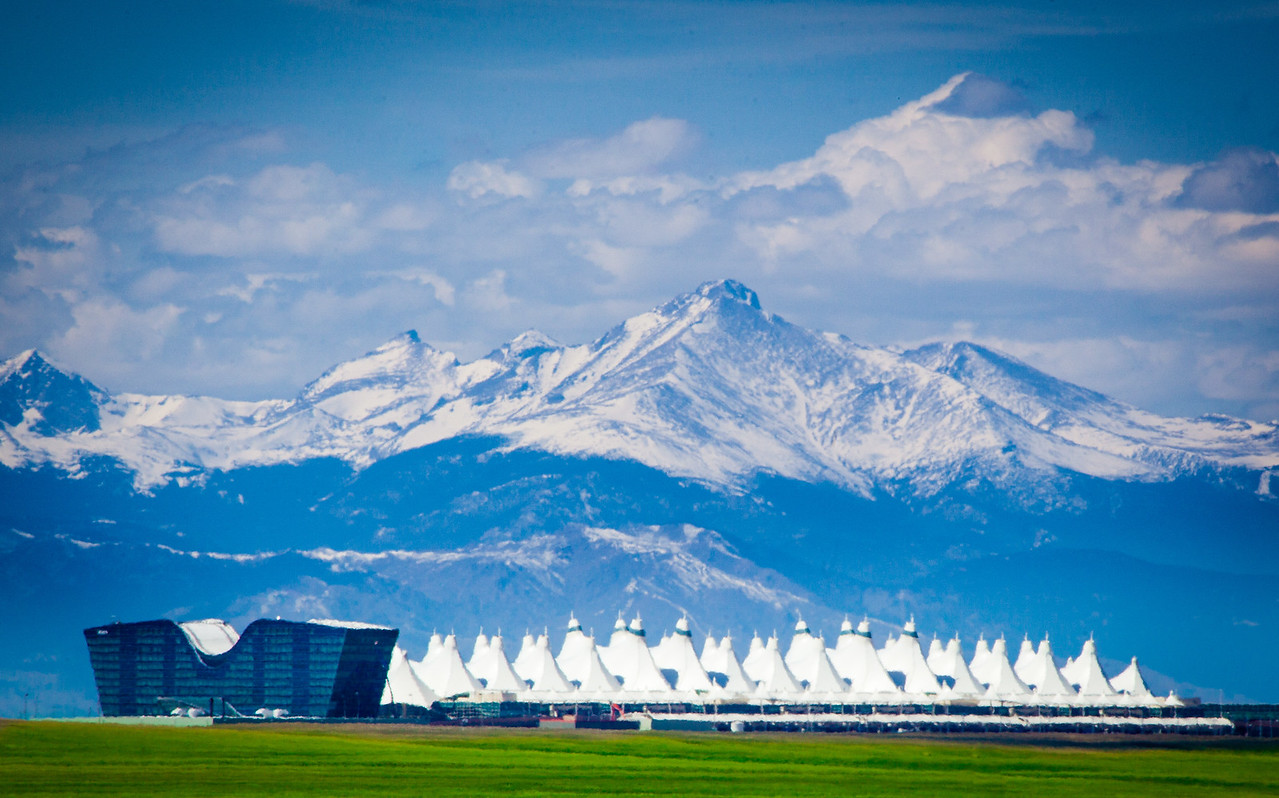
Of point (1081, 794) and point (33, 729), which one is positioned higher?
point (33, 729)

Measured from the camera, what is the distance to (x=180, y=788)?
121000 mm

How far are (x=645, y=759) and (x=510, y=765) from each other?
1672cm

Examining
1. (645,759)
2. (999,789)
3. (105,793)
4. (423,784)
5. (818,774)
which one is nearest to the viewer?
(105,793)

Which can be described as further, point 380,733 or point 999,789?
point 380,733

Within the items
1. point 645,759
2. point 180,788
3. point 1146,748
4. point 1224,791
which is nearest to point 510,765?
point 645,759

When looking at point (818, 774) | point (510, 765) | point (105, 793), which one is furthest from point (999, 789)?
point (105, 793)

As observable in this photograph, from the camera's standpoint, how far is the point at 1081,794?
5310 inches

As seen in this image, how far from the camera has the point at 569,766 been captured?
14800 centimetres

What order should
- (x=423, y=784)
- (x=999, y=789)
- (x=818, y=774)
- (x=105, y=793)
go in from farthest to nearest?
(x=818, y=774) < (x=999, y=789) < (x=423, y=784) < (x=105, y=793)

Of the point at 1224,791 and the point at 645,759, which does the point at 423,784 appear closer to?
the point at 645,759

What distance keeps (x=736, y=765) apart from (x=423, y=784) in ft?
118

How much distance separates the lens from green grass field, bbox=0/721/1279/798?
12750 centimetres

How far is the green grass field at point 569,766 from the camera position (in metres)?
128

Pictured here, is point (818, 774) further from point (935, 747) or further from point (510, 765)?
point (935, 747)
